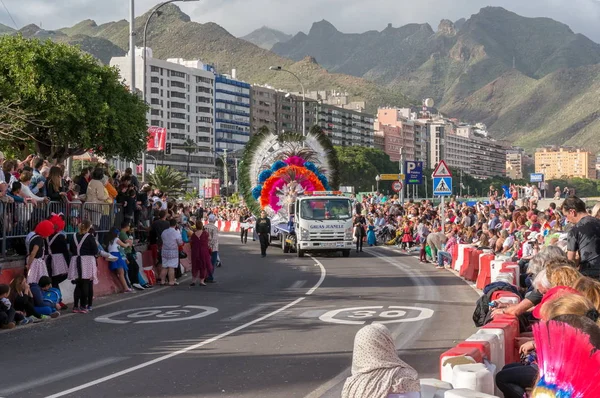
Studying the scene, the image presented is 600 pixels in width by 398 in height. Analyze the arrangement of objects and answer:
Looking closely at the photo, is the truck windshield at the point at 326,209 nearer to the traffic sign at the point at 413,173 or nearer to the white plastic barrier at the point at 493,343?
the traffic sign at the point at 413,173

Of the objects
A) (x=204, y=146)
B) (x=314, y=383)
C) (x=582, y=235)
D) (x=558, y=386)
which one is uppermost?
(x=204, y=146)

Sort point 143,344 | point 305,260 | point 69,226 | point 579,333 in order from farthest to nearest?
point 305,260 → point 69,226 → point 143,344 → point 579,333

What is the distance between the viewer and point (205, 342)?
42.2 ft

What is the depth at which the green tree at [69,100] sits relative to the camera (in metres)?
35.1

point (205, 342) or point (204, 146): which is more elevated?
point (204, 146)

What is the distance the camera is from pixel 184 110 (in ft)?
625

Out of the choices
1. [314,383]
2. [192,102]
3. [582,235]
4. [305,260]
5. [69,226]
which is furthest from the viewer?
[192,102]

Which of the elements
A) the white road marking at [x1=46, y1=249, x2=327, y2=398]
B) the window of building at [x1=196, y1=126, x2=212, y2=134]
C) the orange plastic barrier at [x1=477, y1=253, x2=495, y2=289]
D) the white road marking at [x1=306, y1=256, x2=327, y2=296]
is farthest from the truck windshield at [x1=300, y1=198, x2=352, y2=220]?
the window of building at [x1=196, y1=126, x2=212, y2=134]

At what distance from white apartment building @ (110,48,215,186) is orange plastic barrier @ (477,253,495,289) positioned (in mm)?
156782

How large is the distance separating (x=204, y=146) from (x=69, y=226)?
175 metres

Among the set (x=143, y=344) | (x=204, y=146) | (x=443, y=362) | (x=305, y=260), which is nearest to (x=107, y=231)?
(x=143, y=344)

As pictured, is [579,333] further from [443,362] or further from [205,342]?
[205,342]

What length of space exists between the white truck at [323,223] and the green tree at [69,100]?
25.5 feet

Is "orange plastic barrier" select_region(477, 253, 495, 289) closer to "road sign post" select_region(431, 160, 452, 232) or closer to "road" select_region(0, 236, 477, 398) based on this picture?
"road" select_region(0, 236, 477, 398)
